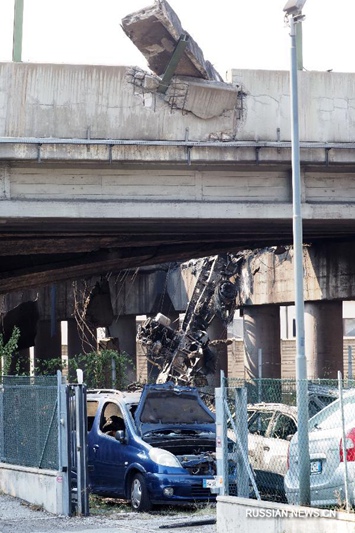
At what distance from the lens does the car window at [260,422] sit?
1612 centimetres

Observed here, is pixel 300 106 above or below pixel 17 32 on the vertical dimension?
below

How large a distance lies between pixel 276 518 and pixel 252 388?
3.83m

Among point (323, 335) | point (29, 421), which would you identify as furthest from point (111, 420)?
point (323, 335)

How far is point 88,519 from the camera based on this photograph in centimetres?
1588

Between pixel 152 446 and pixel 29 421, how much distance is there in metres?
3.05

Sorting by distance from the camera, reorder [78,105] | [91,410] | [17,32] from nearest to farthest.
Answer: [91,410], [78,105], [17,32]

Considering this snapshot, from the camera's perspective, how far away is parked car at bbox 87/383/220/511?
52.7 ft

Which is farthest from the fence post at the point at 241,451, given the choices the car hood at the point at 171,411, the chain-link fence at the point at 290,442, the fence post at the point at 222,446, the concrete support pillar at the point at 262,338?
the concrete support pillar at the point at 262,338

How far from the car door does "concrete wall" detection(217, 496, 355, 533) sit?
3708 mm

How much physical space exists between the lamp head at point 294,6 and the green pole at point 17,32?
7.55 meters

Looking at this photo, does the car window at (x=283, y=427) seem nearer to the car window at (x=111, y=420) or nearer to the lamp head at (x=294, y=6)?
the car window at (x=111, y=420)

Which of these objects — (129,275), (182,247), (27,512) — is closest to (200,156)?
(27,512)

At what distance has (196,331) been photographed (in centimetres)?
3706

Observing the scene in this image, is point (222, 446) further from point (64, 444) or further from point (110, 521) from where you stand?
point (64, 444)
